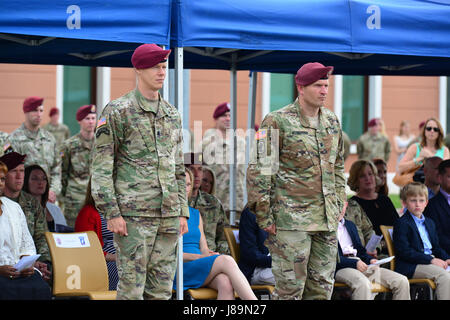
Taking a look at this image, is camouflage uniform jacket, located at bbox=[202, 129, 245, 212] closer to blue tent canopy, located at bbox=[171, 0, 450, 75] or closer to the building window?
blue tent canopy, located at bbox=[171, 0, 450, 75]

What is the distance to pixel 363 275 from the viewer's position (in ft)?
22.7

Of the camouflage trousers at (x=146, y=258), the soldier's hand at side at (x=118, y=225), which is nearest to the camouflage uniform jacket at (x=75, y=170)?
the camouflage trousers at (x=146, y=258)

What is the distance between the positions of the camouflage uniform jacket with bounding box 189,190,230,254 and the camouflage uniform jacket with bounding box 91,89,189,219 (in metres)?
2.27

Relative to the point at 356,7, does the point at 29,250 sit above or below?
below

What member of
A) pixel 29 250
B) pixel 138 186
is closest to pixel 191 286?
pixel 29 250

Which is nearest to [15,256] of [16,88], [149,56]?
[149,56]

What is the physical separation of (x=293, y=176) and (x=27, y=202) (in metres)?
2.43

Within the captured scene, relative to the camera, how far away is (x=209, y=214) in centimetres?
742

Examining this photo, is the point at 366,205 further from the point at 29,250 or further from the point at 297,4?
the point at 29,250

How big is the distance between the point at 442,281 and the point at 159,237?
9.69 ft

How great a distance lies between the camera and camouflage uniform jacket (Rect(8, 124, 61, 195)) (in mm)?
9109

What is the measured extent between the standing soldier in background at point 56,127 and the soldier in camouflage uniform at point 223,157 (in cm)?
417
